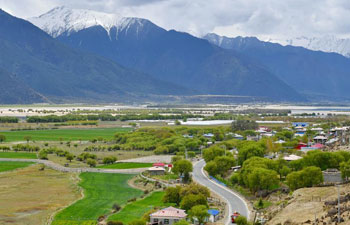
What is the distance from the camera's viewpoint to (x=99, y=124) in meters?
189

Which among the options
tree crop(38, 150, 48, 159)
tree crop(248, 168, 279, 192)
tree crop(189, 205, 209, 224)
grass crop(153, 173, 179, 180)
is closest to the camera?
tree crop(189, 205, 209, 224)

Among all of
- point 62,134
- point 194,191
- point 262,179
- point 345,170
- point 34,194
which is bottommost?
point 34,194

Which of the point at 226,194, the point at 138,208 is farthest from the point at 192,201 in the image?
the point at 226,194

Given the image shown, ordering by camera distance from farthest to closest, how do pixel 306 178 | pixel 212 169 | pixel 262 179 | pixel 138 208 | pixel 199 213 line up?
pixel 212 169, pixel 262 179, pixel 306 178, pixel 138 208, pixel 199 213

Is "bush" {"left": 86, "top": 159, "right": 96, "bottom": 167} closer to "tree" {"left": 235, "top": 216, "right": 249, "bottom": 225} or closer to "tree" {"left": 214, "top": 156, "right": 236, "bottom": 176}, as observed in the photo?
"tree" {"left": 214, "top": 156, "right": 236, "bottom": 176}

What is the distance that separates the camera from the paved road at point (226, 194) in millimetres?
61500

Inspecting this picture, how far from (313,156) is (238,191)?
36.3 feet

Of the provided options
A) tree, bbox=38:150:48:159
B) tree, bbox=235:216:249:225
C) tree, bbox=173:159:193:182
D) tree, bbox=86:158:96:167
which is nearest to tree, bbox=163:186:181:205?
tree, bbox=235:216:249:225

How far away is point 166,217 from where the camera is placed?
5550cm

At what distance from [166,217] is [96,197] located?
706 inches

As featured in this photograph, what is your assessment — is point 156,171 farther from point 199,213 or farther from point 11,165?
point 199,213

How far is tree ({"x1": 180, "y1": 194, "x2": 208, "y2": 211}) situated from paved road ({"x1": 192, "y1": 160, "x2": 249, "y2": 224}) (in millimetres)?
2907

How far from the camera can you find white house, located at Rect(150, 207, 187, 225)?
5534cm

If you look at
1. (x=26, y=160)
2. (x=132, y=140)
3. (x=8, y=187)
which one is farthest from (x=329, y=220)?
(x=132, y=140)
